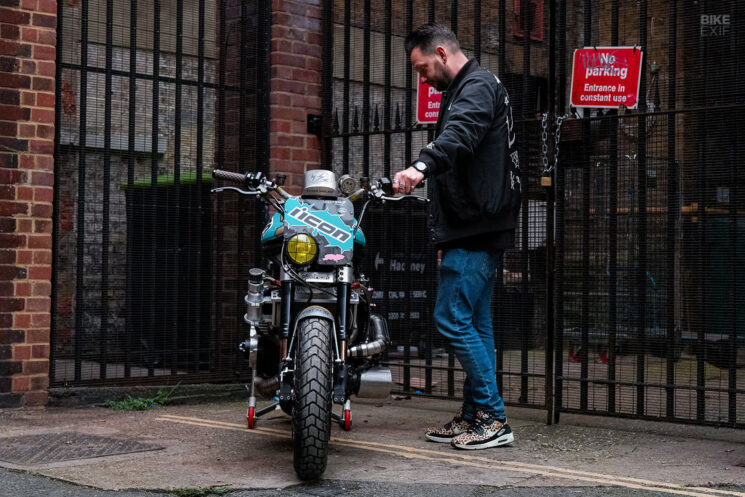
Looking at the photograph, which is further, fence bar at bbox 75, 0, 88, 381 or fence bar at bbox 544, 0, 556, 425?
fence bar at bbox 75, 0, 88, 381

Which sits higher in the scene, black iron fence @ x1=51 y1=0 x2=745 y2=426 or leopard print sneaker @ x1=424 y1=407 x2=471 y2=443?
black iron fence @ x1=51 y1=0 x2=745 y2=426

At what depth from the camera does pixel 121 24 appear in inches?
253

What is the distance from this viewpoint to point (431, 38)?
16.5 ft

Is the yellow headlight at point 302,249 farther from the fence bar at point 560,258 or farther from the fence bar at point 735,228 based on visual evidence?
the fence bar at point 735,228

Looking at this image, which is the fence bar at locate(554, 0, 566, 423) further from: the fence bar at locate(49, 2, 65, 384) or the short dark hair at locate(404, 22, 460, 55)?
the fence bar at locate(49, 2, 65, 384)

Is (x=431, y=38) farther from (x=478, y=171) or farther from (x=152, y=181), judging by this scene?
(x=152, y=181)

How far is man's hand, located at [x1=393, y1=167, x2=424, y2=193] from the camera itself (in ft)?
14.1

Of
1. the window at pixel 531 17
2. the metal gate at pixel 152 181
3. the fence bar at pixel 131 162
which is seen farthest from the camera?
the fence bar at pixel 131 162

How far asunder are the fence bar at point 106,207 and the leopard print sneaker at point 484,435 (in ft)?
8.36

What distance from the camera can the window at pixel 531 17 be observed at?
6.16 meters

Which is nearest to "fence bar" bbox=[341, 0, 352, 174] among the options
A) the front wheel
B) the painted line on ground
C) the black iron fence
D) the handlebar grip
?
the black iron fence

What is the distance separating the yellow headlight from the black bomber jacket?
82 centimetres

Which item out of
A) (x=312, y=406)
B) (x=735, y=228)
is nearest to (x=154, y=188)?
(x=312, y=406)

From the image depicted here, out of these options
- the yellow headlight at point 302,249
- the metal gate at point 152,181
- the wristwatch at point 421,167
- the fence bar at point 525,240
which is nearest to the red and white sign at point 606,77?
the fence bar at point 525,240
